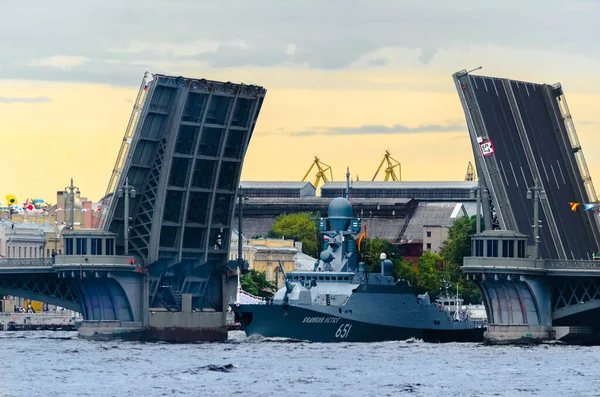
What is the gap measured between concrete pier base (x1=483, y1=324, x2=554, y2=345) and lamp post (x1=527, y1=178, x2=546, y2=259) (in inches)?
118

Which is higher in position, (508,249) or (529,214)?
(529,214)

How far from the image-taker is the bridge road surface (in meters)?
94.9

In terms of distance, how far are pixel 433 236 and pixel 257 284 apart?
37.4 meters

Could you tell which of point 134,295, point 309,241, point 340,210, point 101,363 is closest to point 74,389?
point 101,363

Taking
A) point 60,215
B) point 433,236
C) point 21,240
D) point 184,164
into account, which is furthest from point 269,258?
point 184,164

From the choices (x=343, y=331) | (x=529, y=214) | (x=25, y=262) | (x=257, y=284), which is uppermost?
(x=529, y=214)

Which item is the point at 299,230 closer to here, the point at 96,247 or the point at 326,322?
the point at 326,322

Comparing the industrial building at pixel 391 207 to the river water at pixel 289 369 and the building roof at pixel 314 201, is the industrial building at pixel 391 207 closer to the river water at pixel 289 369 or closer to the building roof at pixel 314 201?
the building roof at pixel 314 201

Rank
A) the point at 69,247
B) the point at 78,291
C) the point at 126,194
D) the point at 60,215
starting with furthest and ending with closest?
the point at 60,215
the point at 78,291
the point at 69,247
the point at 126,194

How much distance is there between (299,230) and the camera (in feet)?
531

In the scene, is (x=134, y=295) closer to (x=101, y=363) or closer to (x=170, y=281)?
(x=170, y=281)

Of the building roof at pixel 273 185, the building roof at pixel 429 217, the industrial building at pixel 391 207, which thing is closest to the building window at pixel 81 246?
the industrial building at pixel 391 207

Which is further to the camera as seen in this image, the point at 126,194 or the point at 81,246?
the point at 81,246

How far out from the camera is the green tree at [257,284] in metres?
130
